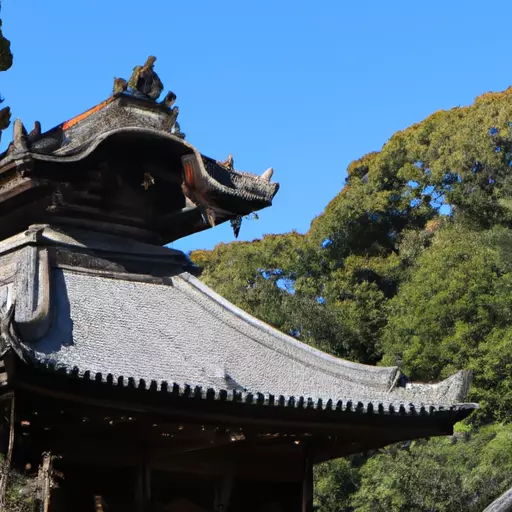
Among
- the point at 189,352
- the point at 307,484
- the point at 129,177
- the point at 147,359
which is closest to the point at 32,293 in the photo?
the point at 147,359

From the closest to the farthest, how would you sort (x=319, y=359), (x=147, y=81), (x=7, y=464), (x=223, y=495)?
1. (x=7, y=464)
2. (x=223, y=495)
3. (x=319, y=359)
4. (x=147, y=81)

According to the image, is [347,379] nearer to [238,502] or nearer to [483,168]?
[238,502]

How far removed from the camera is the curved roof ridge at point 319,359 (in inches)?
343

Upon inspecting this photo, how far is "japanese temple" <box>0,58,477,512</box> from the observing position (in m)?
7.20

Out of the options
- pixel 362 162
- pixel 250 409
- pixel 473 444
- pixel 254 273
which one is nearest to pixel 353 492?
pixel 473 444

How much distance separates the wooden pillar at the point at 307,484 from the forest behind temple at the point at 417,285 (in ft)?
42.9

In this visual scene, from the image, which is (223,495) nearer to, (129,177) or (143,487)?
(143,487)

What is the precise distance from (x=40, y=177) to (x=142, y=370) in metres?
2.66

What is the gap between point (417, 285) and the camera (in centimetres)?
3052

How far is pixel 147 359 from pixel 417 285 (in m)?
23.6

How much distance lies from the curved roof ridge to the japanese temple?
2 cm

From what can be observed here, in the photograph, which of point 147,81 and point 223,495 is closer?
point 223,495

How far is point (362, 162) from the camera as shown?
43.9 metres

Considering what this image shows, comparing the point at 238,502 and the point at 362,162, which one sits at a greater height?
the point at 362,162
